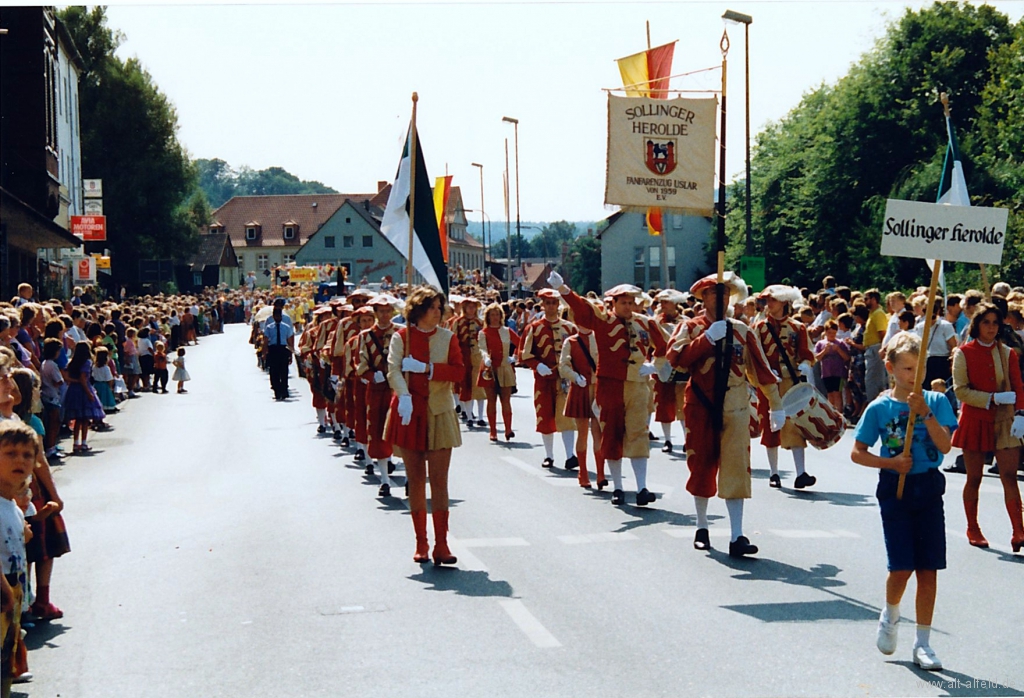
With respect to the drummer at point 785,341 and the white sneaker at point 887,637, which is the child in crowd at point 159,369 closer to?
the drummer at point 785,341

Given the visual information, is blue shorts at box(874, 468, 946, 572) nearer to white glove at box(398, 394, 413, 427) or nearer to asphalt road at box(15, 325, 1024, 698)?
asphalt road at box(15, 325, 1024, 698)

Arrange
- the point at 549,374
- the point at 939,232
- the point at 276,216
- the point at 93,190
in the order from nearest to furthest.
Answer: the point at 939,232 < the point at 549,374 < the point at 93,190 < the point at 276,216

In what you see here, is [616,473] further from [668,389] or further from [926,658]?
[926,658]

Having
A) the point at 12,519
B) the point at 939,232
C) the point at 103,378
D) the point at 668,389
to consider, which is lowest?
the point at 103,378

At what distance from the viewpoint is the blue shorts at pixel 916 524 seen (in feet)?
21.7

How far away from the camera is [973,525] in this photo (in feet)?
32.3

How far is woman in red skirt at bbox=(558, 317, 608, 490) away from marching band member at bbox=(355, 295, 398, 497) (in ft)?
6.21

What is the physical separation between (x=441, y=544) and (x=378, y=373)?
3568 mm

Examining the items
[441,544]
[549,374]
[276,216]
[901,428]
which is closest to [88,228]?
[549,374]

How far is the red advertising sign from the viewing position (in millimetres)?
48812

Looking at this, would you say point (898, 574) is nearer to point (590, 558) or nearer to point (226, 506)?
point (590, 558)

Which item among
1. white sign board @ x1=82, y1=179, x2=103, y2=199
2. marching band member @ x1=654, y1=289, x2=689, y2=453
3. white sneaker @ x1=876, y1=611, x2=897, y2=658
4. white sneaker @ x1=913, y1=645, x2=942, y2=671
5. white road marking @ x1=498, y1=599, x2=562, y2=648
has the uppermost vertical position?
white sign board @ x1=82, y1=179, x2=103, y2=199

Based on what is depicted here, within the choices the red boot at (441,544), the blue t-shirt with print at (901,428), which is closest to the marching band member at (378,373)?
the red boot at (441,544)

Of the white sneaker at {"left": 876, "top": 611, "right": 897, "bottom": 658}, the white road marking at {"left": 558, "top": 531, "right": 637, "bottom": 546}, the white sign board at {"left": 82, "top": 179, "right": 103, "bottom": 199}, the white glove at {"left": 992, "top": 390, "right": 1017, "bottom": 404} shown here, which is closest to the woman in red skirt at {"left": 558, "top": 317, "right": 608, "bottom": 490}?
the white road marking at {"left": 558, "top": 531, "right": 637, "bottom": 546}
